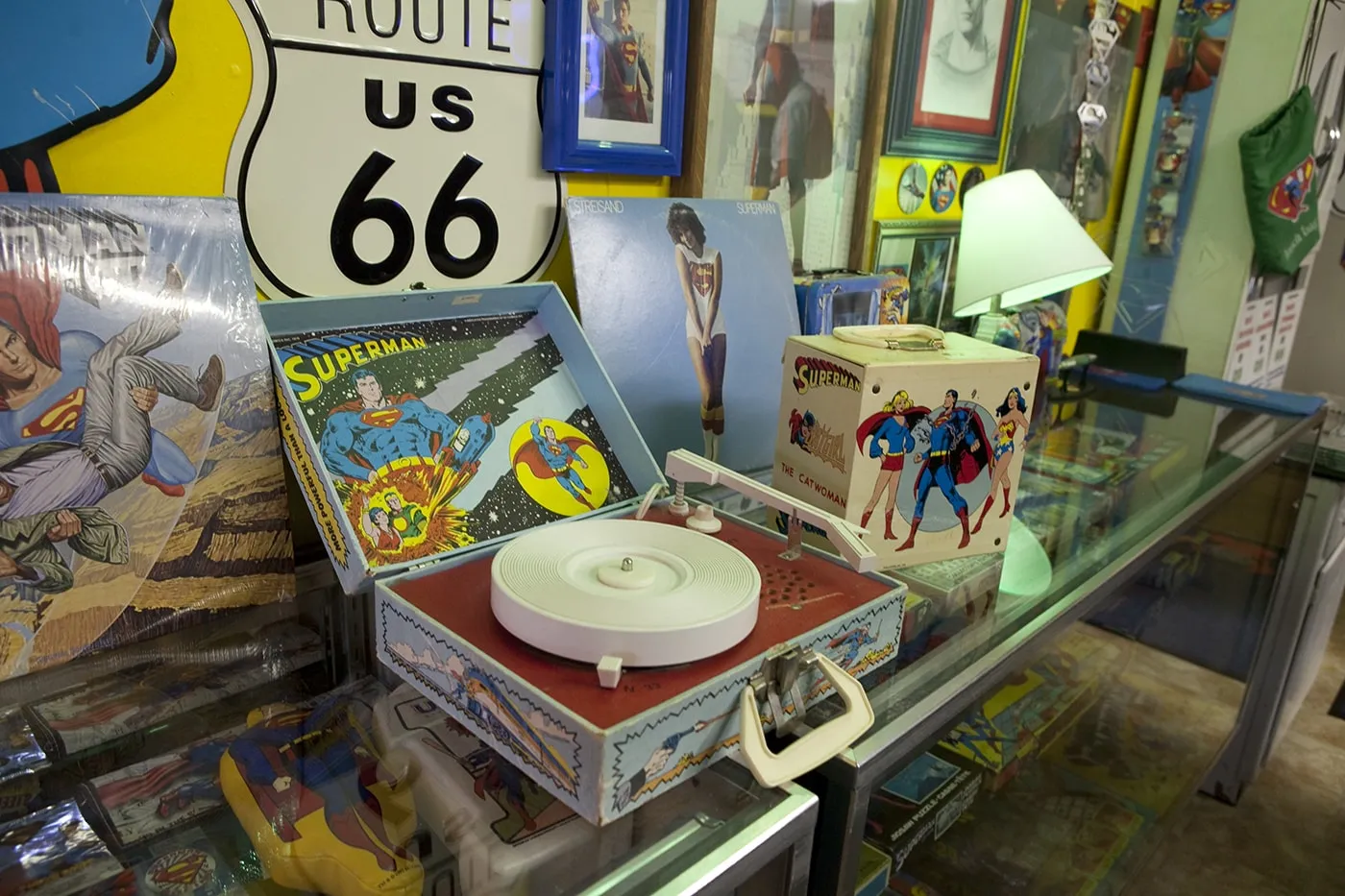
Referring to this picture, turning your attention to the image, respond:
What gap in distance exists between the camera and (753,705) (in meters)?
0.64

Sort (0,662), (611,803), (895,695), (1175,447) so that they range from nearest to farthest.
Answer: (611,803) → (0,662) → (895,695) → (1175,447)

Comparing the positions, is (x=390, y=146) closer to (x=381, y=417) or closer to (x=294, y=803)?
(x=381, y=417)

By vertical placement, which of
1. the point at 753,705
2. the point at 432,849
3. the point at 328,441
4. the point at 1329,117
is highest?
the point at 1329,117

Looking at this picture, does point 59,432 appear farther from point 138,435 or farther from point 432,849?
point 432,849

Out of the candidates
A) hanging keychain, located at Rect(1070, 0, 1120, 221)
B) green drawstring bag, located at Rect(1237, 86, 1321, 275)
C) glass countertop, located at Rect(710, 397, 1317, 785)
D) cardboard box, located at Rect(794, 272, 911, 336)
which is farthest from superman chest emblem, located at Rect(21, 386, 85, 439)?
green drawstring bag, located at Rect(1237, 86, 1321, 275)

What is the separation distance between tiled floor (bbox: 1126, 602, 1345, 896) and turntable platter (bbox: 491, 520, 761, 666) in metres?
1.62

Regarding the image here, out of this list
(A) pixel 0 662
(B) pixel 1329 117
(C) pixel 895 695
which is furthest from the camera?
(B) pixel 1329 117

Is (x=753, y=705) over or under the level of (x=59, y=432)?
under

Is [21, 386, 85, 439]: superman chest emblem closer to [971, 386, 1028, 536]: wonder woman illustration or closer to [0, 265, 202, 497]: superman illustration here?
[0, 265, 202, 497]: superman illustration

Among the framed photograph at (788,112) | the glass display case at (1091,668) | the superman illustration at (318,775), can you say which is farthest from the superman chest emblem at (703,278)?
the superman illustration at (318,775)

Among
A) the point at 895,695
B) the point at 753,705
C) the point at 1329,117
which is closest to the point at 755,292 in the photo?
the point at 895,695

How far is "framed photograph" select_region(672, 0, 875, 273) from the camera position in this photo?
123cm

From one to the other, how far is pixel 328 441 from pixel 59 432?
0.20 meters

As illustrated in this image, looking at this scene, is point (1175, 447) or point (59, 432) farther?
point (1175, 447)
